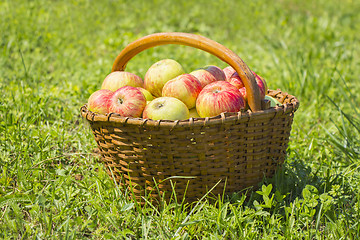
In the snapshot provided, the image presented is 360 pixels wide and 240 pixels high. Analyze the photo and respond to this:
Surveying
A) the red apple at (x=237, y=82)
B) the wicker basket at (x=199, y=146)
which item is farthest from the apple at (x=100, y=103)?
the red apple at (x=237, y=82)

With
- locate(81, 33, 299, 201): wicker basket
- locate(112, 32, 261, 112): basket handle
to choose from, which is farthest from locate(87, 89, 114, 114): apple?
locate(112, 32, 261, 112): basket handle

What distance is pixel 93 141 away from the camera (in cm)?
252

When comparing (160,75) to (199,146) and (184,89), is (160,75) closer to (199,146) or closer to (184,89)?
(184,89)

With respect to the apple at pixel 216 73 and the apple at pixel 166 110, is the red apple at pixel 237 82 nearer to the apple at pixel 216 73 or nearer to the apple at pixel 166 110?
the apple at pixel 216 73

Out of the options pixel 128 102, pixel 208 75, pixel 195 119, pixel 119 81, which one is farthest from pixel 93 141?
pixel 195 119

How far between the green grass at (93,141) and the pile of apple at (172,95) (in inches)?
17.1

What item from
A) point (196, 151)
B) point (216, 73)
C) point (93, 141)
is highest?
point (216, 73)

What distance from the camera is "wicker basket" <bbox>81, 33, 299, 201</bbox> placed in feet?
5.57

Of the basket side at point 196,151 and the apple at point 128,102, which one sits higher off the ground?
the apple at point 128,102

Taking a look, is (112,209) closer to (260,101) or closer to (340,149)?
(260,101)

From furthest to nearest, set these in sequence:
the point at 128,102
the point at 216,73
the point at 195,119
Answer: the point at 216,73 → the point at 128,102 → the point at 195,119

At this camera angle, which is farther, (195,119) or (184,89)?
(184,89)

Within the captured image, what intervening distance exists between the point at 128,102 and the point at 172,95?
0.25 m

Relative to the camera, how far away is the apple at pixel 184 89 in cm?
196
